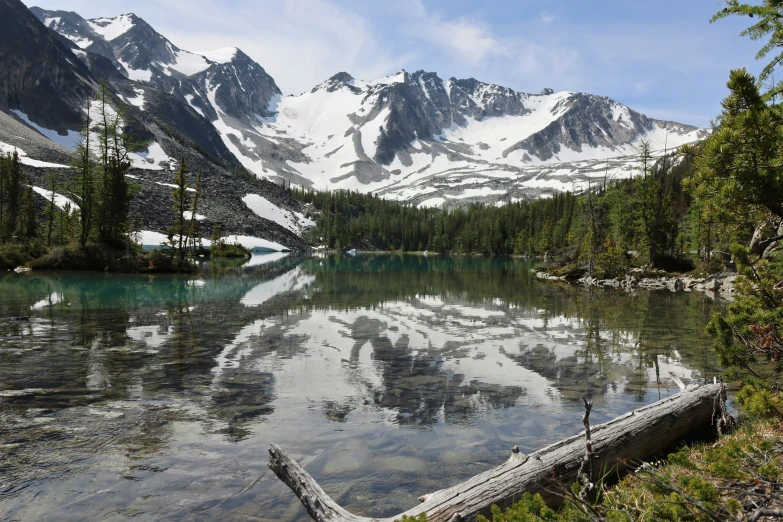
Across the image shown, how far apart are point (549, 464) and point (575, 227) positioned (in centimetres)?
9910

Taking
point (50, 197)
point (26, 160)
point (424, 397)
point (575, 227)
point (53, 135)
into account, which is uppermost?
point (53, 135)

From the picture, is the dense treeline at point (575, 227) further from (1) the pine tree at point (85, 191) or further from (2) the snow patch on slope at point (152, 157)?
(1) the pine tree at point (85, 191)

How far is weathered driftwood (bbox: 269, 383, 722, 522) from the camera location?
5.06 m

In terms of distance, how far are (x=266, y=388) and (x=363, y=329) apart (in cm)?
873

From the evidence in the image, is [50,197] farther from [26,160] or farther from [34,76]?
[34,76]

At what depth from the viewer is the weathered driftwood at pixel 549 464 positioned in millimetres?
5059

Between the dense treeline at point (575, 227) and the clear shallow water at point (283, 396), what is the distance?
20.7 feet

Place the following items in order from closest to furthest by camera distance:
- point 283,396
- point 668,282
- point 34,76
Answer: point 283,396, point 668,282, point 34,76

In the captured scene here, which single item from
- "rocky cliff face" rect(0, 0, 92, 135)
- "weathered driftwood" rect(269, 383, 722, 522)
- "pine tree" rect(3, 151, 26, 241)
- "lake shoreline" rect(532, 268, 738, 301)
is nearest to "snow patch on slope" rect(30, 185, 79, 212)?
"pine tree" rect(3, 151, 26, 241)

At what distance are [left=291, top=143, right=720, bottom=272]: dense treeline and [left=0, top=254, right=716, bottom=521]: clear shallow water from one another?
20.7 feet

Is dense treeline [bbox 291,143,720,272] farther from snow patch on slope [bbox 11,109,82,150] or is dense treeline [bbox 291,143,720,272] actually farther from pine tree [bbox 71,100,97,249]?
snow patch on slope [bbox 11,109,82,150]

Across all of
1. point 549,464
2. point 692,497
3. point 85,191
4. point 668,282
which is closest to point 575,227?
point 668,282

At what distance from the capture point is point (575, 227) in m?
97.6

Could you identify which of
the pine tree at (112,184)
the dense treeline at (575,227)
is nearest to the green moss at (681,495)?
the dense treeline at (575,227)
